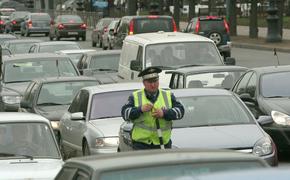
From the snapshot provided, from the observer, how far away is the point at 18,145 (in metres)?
9.28

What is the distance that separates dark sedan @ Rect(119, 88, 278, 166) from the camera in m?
9.78

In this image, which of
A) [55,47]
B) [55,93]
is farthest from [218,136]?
[55,47]

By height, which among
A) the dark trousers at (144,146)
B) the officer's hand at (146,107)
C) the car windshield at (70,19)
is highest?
the officer's hand at (146,107)

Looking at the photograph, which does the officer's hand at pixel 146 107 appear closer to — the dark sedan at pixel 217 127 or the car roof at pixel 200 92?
the dark sedan at pixel 217 127

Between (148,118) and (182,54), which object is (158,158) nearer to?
(148,118)

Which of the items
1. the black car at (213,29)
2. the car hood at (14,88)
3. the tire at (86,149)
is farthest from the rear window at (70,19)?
the tire at (86,149)

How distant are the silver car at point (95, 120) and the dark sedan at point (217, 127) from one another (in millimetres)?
1303

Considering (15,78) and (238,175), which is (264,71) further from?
(238,175)

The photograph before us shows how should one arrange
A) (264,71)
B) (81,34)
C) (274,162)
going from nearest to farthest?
(274,162)
(264,71)
(81,34)

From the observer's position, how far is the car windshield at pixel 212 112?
34.5ft

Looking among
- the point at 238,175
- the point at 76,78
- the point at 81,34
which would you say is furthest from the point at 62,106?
the point at 81,34

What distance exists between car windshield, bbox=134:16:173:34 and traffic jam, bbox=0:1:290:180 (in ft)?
14.0

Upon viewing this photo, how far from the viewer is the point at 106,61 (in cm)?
2262

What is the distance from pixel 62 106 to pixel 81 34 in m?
42.7
